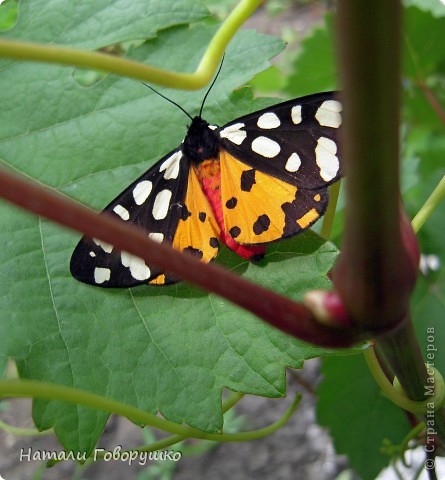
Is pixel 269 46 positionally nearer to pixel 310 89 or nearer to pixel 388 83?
pixel 388 83

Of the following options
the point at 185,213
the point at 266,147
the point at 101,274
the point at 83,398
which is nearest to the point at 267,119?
the point at 266,147

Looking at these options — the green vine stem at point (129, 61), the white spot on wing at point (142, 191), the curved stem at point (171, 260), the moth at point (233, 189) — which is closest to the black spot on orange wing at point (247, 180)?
the moth at point (233, 189)

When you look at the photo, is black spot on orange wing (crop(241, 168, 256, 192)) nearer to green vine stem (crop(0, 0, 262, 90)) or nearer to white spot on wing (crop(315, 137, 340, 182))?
white spot on wing (crop(315, 137, 340, 182))

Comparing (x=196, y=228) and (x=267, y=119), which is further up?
(x=267, y=119)

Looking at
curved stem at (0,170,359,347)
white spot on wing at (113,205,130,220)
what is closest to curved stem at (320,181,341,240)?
white spot on wing at (113,205,130,220)

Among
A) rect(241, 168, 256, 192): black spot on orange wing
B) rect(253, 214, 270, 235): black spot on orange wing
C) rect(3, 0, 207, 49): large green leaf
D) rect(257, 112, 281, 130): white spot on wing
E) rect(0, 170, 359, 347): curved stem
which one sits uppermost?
rect(0, 170, 359, 347): curved stem

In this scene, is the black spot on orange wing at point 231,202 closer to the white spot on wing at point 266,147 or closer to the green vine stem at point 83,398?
the white spot on wing at point 266,147

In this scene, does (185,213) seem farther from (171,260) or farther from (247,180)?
(171,260)
